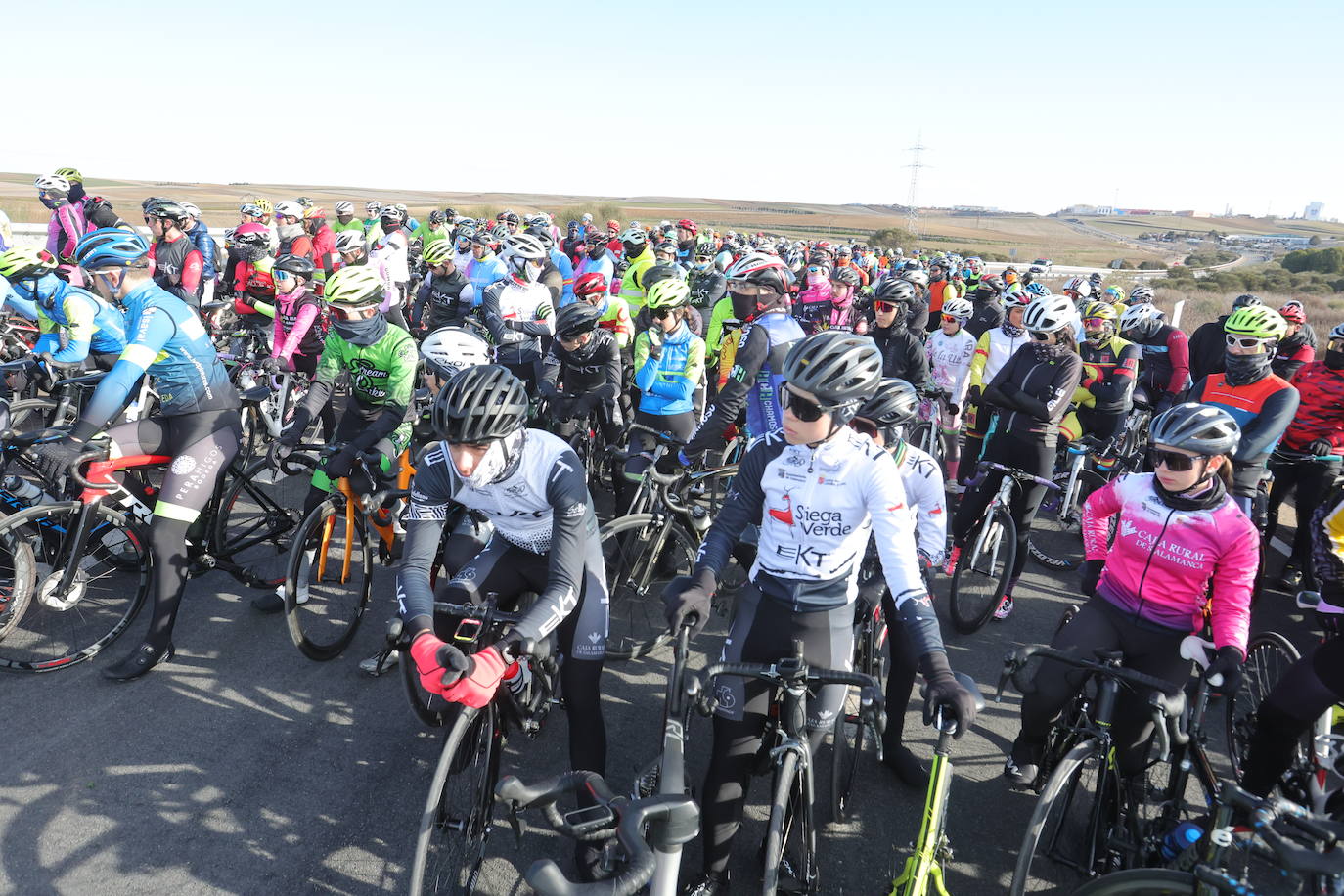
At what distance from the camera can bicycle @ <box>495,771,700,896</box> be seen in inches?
83.9

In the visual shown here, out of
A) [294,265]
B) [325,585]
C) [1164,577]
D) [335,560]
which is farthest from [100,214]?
[1164,577]

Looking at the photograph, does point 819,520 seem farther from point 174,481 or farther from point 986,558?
point 174,481

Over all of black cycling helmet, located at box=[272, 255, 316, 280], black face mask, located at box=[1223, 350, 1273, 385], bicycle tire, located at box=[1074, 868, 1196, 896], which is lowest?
bicycle tire, located at box=[1074, 868, 1196, 896]

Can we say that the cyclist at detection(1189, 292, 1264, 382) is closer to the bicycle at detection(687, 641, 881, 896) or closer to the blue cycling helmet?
the bicycle at detection(687, 641, 881, 896)

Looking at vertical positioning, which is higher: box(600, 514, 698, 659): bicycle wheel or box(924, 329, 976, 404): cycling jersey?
box(924, 329, 976, 404): cycling jersey

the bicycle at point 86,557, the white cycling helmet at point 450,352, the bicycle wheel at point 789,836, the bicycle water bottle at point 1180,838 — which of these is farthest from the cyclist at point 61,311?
the bicycle water bottle at point 1180,838

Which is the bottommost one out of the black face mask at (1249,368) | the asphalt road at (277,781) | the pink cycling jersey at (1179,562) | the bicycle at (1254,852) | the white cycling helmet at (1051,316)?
the asphalt road at (277,781)

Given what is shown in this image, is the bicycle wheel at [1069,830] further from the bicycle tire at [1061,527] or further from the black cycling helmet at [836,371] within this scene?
the bicycle tire at [1061,527]

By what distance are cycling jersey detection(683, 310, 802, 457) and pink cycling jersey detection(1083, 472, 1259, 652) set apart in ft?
7.83

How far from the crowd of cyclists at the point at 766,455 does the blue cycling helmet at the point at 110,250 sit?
0.07ft

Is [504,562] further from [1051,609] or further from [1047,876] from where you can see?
[1051,609]

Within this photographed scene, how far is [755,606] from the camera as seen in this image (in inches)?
139

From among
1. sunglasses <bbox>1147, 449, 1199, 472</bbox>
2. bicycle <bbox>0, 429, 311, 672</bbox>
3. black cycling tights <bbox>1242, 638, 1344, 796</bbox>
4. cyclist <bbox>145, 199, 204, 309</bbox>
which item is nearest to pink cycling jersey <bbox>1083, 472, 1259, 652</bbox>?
sunglasses <bbox>1147, 449, 1199, 472</bbox>

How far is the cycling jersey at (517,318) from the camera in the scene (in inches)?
344
